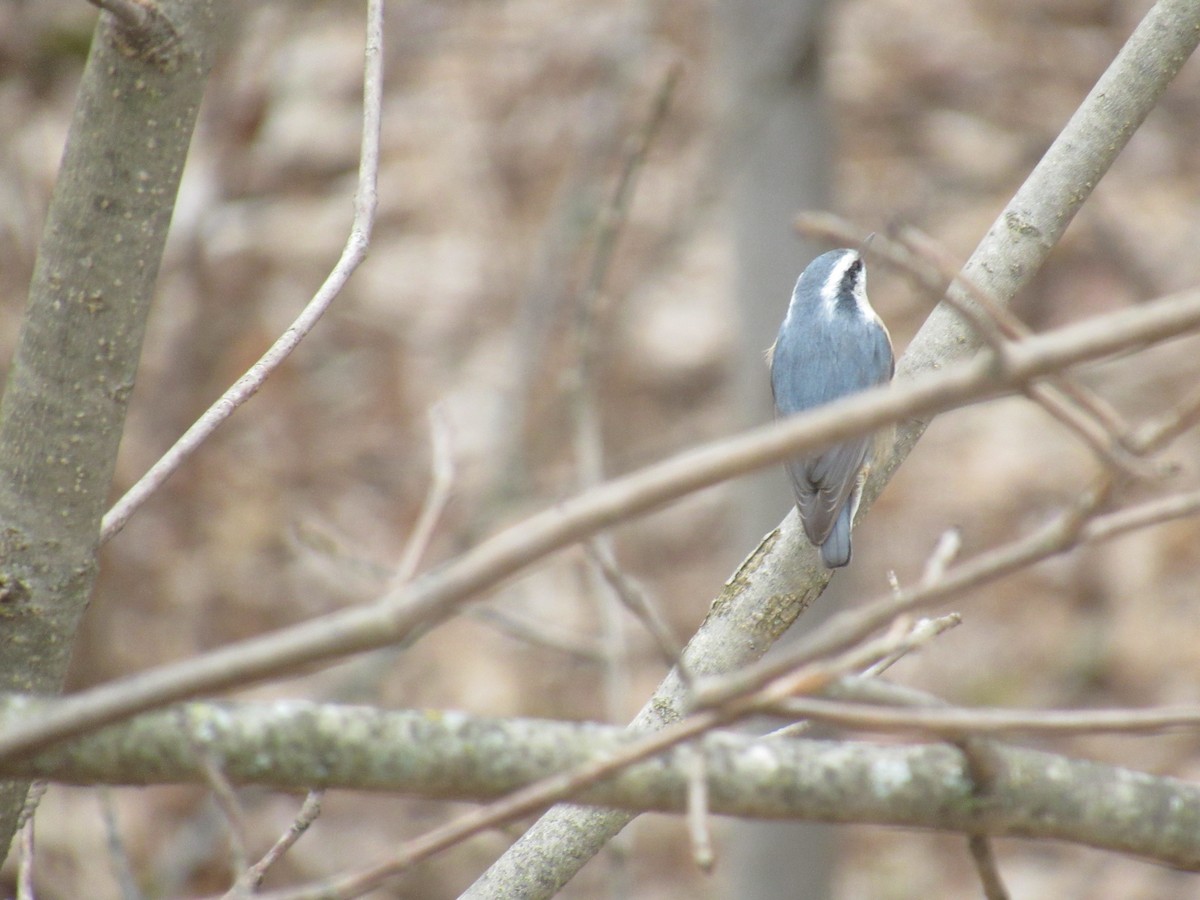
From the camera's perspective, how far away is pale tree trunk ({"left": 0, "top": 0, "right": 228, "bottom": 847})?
4.75ft

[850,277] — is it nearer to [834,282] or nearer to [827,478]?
[834,282]

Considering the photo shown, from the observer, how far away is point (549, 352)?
5758 mm

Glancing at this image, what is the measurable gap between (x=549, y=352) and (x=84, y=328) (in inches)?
169

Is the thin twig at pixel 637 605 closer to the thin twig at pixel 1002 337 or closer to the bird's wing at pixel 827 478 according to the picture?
the thin twig at pixel 1002 337

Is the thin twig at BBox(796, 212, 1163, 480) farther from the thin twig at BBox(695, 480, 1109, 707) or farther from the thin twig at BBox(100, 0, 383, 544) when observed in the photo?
the thin twig at BBox(100, 0, 383, 544)

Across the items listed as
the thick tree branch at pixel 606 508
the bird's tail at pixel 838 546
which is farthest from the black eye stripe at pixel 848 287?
the thick tree branch at pixel 606 508

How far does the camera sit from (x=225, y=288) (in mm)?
4988

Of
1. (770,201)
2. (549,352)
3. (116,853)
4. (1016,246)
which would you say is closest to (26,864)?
(116,853)

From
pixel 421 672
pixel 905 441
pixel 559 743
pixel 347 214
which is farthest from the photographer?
pixel 347 214

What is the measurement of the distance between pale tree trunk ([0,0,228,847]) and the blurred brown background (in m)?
Result: 2.24

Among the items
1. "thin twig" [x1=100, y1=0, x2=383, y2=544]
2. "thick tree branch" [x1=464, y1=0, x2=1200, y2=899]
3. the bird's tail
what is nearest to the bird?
the bird's tail

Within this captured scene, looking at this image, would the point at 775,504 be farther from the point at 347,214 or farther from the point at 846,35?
the point at 846,35

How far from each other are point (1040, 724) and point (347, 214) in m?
6.43

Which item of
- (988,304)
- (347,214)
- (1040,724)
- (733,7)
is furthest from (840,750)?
(347,214)
